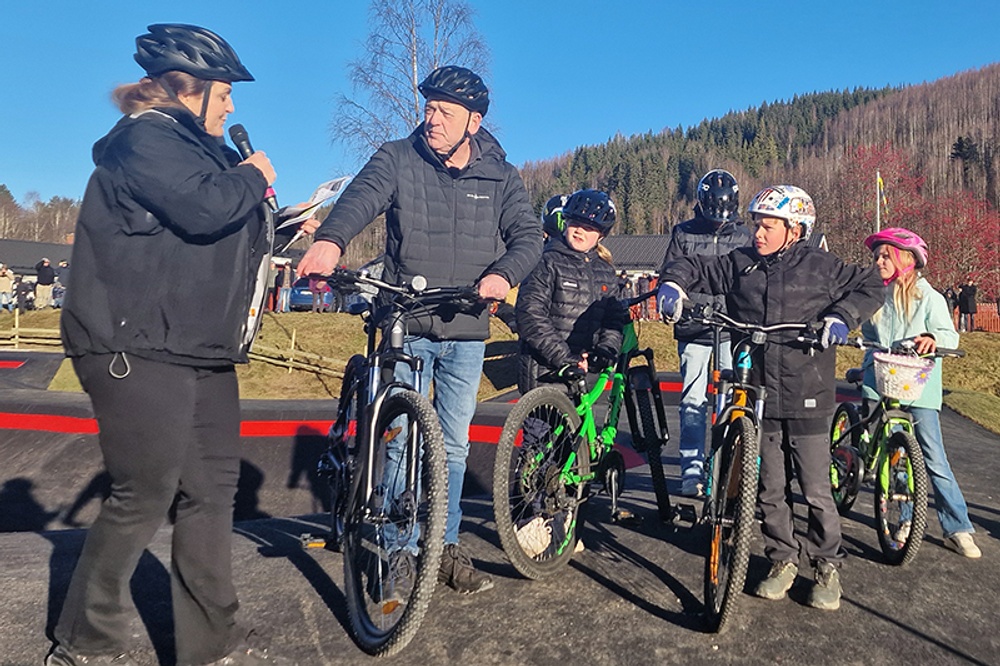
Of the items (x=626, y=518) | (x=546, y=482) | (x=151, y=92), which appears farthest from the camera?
(x=626, y=518)

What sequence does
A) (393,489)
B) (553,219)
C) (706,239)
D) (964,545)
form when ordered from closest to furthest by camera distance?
(393,489), (964,545), (553,219), (706,239)

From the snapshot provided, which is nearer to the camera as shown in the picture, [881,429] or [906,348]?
[906,348]

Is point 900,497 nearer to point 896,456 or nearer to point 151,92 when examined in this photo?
point 896,456

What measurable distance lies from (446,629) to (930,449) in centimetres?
324

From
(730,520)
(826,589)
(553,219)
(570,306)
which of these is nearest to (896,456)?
(826,589)

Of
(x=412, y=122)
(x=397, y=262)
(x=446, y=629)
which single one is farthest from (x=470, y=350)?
(x=412, y=122)

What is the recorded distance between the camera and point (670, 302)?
4023 millimetres

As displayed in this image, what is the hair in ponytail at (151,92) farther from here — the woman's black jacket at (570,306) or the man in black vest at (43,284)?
the man in black vest at (43,284)

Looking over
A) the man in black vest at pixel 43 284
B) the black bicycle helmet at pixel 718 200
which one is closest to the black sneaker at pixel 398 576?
the black bicycle helmet at pixel 718 200

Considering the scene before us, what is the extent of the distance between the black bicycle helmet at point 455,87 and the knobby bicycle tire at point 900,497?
3.10 m

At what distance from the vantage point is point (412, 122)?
2767 cm

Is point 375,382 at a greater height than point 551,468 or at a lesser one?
greater

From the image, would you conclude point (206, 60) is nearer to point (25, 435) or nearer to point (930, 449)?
point (930, 449)

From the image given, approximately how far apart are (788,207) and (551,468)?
1.78 m
